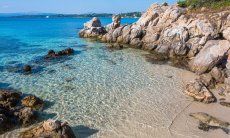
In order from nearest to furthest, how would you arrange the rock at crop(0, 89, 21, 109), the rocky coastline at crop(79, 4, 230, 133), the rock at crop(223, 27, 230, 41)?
the rock at crop(0, 89, 21, 109) → the rocky coastline at crop(79, 4, 230, 133) → the rock at crop(223, 27, 230, 41)

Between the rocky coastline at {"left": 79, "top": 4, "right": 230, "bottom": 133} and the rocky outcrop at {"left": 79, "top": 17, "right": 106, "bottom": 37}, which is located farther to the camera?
the rocky outcrop at {"left": 79, "top": 17, "right": 106, "bottom": 37}

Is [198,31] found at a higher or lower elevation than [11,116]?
higher

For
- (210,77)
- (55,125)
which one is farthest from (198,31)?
(55,125)

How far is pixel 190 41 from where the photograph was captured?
38.3 metres

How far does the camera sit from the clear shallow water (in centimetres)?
1917

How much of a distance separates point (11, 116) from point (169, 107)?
11.0 m

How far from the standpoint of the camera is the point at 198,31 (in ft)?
129

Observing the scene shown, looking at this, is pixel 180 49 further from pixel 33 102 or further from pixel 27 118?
pixel 27 118

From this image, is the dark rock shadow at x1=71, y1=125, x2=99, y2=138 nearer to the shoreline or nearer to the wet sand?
the shoreline

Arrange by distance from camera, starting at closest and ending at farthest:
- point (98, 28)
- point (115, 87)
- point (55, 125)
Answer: point (55, 125)
point (115, 87)
point (98, 28)

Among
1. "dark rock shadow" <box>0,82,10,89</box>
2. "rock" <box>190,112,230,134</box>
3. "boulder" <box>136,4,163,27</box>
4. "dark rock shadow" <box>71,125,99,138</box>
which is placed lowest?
"rock" <box>190,112,230,134</box>

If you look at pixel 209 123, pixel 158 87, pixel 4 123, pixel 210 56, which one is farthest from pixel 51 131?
pixel 210 56

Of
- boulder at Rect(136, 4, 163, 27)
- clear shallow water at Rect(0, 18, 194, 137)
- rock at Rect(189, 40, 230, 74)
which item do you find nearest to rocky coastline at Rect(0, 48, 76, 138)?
clear shallow water at Rect(0, 18, 194, 137)

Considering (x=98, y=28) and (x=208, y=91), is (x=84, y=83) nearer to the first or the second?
(x=208, y=91)
